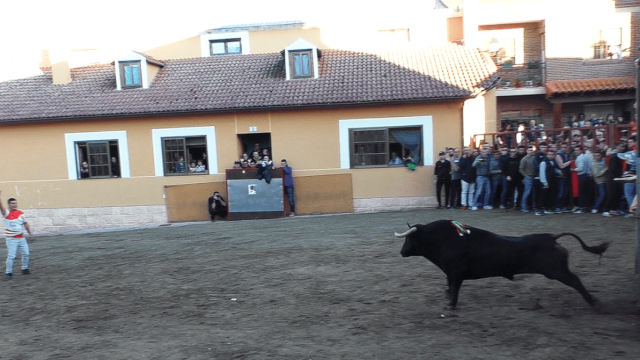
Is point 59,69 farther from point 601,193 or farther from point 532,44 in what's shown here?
point 532,44

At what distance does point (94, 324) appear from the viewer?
6707 millimetres

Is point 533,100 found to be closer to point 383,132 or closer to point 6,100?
point 383,132

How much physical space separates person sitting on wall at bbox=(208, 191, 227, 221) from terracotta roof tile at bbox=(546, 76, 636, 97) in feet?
44.2

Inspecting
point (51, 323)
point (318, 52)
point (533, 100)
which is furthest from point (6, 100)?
point (533, 100)

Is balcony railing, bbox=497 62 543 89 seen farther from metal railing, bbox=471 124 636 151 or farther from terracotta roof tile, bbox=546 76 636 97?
metal railing, bbox=471 124 636 151

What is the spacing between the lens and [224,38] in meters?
25.1

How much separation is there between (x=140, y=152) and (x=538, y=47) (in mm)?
17065

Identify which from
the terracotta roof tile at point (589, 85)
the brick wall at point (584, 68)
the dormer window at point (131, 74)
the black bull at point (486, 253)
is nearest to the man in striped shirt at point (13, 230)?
the black bull at point (486, 253)

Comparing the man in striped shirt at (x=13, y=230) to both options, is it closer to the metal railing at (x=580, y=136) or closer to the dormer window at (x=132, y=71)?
the dormer window at (x=132, y=71)

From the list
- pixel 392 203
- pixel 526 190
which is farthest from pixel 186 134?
pixel 526 190

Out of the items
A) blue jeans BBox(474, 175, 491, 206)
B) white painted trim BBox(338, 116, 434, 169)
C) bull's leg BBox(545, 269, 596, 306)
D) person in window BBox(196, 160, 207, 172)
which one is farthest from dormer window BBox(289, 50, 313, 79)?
bull's leg BBox(545, 269, 596, 306)

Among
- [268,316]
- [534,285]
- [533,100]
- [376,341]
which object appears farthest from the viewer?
[533,100]

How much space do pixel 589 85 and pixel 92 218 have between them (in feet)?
63.9

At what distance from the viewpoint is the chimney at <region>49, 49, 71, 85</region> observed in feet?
66.1
